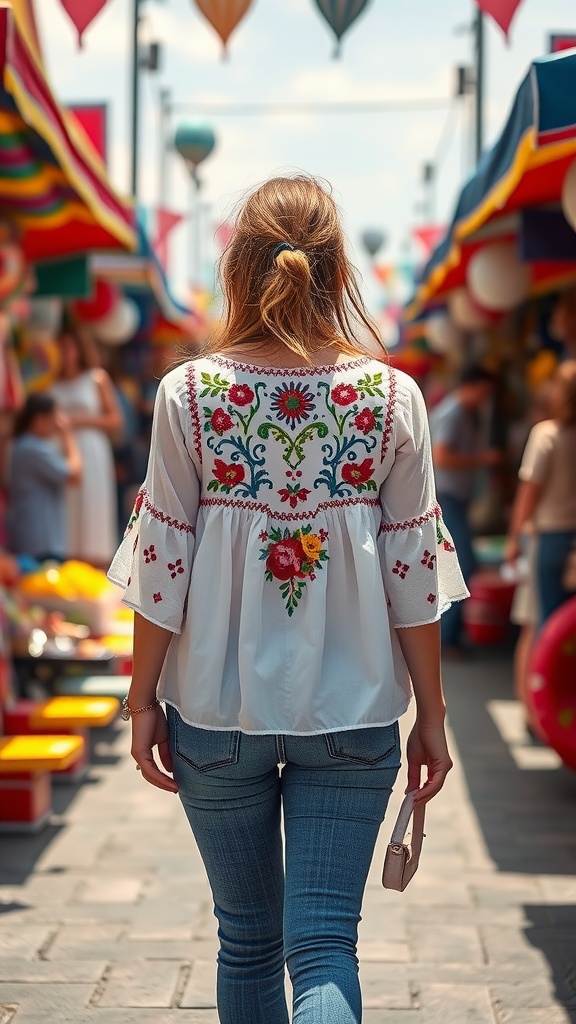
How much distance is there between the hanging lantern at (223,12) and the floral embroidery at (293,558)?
273cm

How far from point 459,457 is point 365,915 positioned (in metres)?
4.72

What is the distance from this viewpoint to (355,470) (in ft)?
6.89

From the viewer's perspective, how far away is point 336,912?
2.06m

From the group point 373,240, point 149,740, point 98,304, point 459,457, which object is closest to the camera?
point 149,740

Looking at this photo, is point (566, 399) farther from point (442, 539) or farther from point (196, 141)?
point (196, 141)

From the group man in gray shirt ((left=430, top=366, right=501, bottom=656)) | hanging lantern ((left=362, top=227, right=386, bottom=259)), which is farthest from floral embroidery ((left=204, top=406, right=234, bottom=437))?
hanging lantern ((left=362, top=227, right=386, bottom=259))

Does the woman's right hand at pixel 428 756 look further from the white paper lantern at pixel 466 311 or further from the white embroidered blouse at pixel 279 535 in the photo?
the white paper lantern at pixel 466 311

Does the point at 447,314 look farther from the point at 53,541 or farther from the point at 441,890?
the point at 441,890

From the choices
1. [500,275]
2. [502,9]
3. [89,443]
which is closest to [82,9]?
[502,9]

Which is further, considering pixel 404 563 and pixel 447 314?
pixel 447 314

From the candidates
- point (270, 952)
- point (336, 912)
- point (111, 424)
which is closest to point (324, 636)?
point (336, 912)

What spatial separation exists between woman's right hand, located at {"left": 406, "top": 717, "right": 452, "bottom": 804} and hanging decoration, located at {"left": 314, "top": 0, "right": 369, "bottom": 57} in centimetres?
295

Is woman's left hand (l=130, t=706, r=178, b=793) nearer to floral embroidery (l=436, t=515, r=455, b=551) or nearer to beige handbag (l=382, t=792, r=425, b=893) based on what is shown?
beige handbag (l=382, t=792, r=425, b=893)

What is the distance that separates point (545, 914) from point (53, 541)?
13.8 feet
